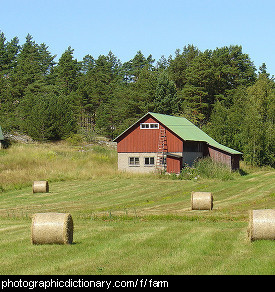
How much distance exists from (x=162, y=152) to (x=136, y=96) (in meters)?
50.0

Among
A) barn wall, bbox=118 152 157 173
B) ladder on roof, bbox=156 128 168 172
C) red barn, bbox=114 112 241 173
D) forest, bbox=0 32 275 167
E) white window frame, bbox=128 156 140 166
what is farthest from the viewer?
forest, bbox=0 32 275 167

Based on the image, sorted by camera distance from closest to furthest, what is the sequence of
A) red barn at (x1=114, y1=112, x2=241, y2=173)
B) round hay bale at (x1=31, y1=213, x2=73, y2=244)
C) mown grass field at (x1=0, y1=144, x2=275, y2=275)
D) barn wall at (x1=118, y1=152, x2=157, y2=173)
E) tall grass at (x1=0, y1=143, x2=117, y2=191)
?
mown grass field at (x1=0, y1=144, x2=275, y2=275), round hay bale at (x1=31, y1=213, x2=73, y2=244), tall grass at (x1=0, y1=143, x2=117, y2=191), red barn at (x1=114, y1=112, x2=241, y2=173), barn wall at (x1=118, y1=152, x2=157, y2=173)

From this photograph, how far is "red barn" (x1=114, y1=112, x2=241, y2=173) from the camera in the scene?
58.2 metres

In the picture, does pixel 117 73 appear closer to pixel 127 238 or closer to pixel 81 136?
pixel 81 136

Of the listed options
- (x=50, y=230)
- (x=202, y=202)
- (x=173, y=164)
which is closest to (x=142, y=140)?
(x=173, y=164)

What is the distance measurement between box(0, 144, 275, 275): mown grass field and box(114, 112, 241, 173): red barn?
8.94m

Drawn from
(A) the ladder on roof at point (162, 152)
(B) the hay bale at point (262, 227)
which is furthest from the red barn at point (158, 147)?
(B) the hay bale at point (262, 227)

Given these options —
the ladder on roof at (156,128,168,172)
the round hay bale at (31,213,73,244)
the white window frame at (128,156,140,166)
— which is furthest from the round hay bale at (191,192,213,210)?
the white window frame at (128,156,140,166)

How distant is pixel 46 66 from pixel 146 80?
4154cm

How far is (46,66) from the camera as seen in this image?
13925cm

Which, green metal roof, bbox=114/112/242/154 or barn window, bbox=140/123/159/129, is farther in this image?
barn window, bbox=140/123/159/129

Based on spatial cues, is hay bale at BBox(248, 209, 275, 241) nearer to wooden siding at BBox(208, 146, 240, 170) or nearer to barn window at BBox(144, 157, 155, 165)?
barn window at BBox(144, 157, 155, 165)

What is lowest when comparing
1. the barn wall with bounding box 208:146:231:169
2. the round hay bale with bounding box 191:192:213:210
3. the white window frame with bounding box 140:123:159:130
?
the round hay bale with bounding box 191:192:213:210

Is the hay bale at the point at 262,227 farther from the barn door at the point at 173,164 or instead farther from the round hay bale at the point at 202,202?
the barn door at the point at 173,164
